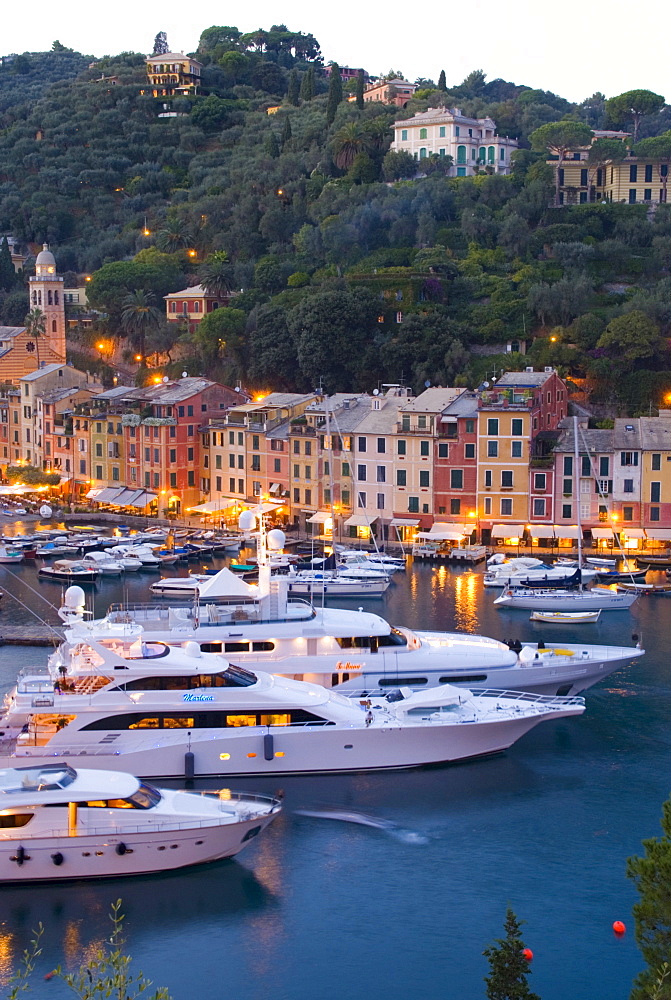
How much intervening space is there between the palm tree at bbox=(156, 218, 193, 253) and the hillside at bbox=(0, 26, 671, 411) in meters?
0.14

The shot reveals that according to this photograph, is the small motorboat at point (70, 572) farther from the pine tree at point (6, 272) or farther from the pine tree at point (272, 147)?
the pine tree at point (272, 147)

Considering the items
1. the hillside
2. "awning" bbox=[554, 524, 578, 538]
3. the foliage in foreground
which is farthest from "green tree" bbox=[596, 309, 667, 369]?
the foliage in foreground

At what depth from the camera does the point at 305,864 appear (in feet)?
74.2

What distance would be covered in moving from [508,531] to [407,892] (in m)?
29.1

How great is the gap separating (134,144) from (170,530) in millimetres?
56067

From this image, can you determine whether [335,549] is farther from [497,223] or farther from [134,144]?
[134,144]

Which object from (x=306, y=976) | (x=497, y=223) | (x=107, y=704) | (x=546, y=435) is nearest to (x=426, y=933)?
(x=306, y=976)

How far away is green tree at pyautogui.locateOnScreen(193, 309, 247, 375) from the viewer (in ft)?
221

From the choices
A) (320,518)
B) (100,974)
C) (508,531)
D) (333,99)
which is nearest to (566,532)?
(508,531)

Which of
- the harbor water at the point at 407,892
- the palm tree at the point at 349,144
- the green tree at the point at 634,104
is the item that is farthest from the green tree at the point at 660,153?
the harbor water at the point at 407,892

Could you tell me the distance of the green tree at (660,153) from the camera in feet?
246

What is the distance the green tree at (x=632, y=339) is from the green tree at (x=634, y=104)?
1229 inches

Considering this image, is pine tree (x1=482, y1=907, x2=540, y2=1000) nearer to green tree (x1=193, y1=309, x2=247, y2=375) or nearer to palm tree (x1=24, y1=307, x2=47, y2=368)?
green tree (x1=193, y1=309, x2=247, y2=375)

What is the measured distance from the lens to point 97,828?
2136cm
